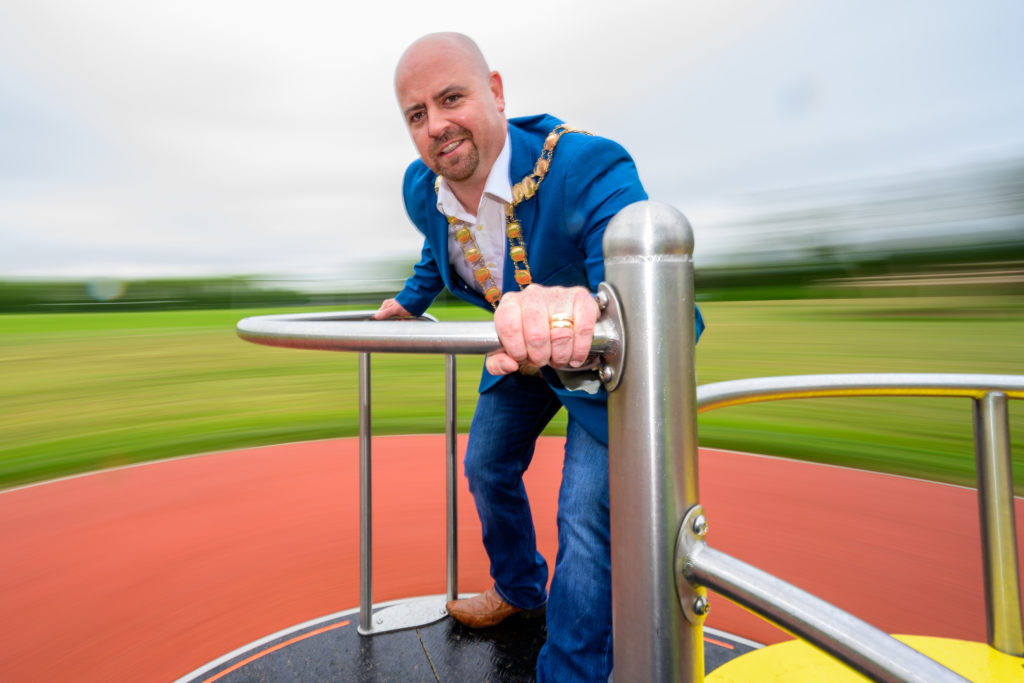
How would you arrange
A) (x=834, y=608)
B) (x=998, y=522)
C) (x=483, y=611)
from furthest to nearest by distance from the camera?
1. (x=483, y=611)
2. (x=998, y=522)
3. (x=834, y=608)

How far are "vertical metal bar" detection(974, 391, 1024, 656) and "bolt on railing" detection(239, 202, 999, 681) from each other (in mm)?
577

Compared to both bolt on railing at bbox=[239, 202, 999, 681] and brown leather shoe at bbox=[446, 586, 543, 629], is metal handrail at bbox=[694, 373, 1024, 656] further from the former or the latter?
brown leather shoe at bbox=[446, 586, 543, 629]

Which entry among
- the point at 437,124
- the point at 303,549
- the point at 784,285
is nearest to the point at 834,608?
the point at 437,124

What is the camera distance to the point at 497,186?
3.84 ft

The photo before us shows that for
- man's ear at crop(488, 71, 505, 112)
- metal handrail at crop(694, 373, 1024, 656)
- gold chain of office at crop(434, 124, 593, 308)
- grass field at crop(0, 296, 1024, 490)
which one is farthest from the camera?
grass field at crop(0, 296, 1024, 490)

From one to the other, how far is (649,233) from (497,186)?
811 millimetres

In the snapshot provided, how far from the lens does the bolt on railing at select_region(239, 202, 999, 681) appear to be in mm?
398

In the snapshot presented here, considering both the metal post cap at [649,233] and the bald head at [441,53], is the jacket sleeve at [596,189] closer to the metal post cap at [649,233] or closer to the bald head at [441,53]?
the bald head at [441,53]

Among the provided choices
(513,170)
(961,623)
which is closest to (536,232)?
(513,170)

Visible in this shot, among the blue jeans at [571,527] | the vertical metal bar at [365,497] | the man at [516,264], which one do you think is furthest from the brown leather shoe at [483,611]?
the blue jeans at [571,527]

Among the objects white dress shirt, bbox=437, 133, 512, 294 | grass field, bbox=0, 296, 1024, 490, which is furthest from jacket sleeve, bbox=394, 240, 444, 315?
grass field, bbox=0, 296, 1024, 490

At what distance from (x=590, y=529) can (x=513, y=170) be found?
0.65m

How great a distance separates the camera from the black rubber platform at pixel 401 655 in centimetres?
141

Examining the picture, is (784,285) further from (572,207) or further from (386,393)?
(572,207)
